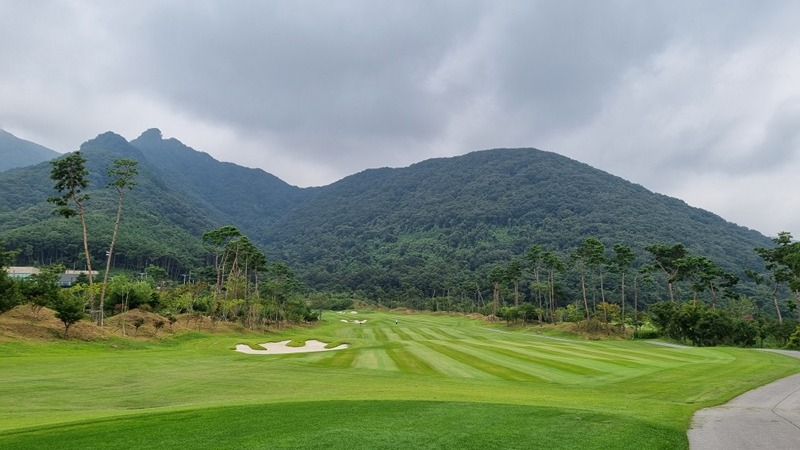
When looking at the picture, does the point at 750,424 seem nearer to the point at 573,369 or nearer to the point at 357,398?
the point at 357,398

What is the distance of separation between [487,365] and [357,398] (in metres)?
15.1

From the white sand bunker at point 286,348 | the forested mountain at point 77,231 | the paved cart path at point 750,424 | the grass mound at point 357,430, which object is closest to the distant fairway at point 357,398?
the grass mound at point 357,430

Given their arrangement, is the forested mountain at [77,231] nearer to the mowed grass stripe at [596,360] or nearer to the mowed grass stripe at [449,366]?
the mowed grass stripe at [449,366]

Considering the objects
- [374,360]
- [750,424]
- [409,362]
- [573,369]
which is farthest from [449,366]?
[750,424]

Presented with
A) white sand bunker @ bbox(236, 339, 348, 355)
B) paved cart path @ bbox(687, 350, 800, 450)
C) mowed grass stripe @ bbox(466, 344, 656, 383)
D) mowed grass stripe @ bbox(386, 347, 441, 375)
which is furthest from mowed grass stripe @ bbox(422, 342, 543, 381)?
white sand bunker @ bbox(236, 339, 348, 355)

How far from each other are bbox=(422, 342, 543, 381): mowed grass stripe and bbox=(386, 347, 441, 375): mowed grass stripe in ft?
8.87

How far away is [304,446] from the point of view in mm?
8805

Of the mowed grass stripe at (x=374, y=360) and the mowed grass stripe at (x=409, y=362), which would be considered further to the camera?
the mowed grass stripe at (x=374, y=360)

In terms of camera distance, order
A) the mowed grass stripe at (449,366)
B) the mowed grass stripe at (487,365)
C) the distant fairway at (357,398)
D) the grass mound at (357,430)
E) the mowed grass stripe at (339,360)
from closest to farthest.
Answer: the grass mound at (357,430) < the distant fairway at (357,398) < the mowed grass stripe at (487,365) < the mowed grass stripe at (449,366) < the mowed grass stripe at (339,360)

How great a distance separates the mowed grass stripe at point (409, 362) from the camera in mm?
25703

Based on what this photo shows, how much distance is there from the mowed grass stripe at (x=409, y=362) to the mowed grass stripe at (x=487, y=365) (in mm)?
2703

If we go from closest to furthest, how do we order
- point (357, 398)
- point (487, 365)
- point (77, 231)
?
point (357, 398), point (487, 365), point (77, 231)

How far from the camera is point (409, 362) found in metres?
29.4

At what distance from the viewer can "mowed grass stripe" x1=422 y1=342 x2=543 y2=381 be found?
23.5 m
